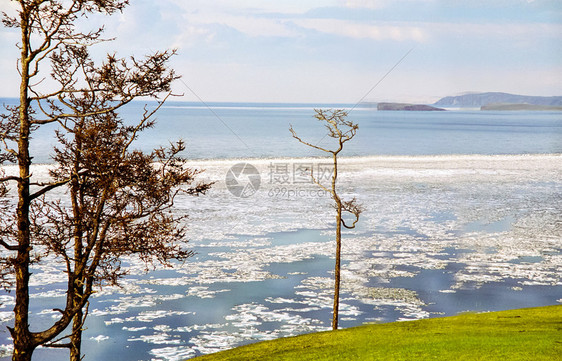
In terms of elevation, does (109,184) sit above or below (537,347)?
above

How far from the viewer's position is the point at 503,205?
61.2 m

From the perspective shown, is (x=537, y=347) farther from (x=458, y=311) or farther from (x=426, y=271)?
(x=426, y=271)

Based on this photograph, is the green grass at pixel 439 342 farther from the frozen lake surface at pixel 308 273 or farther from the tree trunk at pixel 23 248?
the tree trunk at pixel 23 248

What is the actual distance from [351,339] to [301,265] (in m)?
17.4

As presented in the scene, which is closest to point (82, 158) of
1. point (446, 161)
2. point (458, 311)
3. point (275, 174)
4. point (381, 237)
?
point (458, 311)
